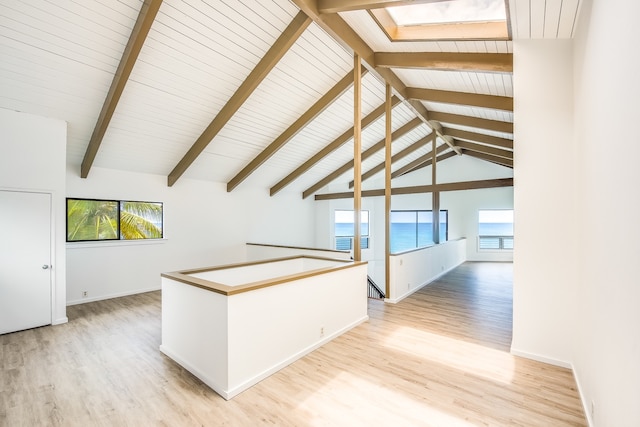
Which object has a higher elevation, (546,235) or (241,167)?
(241,167)

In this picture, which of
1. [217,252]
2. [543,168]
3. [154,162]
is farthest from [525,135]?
[217,252]

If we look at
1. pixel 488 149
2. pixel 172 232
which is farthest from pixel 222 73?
pixel 488 149

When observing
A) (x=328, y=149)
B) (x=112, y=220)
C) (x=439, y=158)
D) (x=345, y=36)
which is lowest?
(x=112, y=220)

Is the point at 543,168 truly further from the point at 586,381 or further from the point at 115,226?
the point at 115,226

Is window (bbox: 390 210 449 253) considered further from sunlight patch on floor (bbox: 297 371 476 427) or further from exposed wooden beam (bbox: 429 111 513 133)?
sunlight patch on floor (bbox: 297 371 476 427)

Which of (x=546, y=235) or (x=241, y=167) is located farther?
(x=241, y=167)

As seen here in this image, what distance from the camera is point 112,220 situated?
5.74 metres

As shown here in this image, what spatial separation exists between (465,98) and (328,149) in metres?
3.35

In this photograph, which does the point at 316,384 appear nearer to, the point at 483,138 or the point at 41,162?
the point at 41,162

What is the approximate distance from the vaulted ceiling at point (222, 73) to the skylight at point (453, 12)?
0.79 feet

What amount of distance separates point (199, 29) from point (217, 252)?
5134 mm

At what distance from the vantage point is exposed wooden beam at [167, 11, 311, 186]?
12.6 ft

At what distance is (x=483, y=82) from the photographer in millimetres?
4383

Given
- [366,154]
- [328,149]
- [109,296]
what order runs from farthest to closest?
[366,154] < [328,149] < [109,296]
